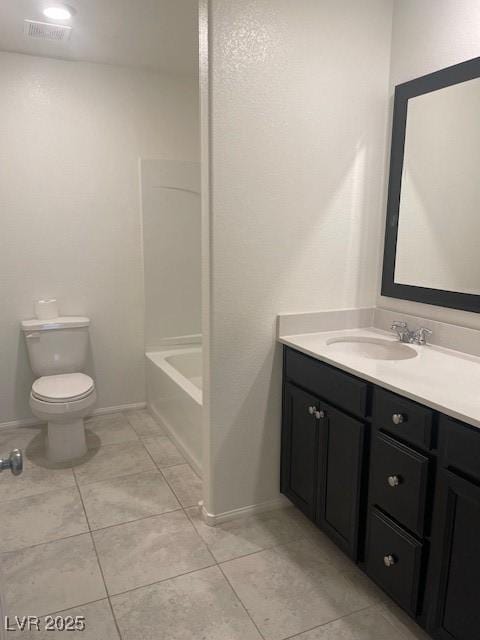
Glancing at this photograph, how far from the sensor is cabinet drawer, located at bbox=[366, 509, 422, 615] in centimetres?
161

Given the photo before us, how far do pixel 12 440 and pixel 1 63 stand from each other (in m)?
2.34

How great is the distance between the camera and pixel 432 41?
2.06 metres

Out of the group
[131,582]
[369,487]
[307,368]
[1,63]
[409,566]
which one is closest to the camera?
A: [409,566]

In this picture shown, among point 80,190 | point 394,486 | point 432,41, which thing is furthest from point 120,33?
point 394,486

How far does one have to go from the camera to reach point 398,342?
2199 millimetres

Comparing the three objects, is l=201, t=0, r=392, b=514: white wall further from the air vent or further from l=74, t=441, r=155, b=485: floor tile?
the air vent

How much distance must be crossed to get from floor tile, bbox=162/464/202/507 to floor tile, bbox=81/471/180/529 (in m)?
0.04

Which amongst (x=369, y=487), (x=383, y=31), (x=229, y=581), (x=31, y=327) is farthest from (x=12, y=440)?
(x=383, y=31)

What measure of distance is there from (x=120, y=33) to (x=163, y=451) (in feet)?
7.96

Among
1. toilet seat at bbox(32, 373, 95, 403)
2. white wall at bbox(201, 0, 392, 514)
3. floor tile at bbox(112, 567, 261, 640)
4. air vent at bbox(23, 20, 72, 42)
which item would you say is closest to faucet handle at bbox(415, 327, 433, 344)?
white wall at bbox(201, 0, 392, 514)

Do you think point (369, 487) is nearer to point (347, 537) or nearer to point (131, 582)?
point (347, 537)

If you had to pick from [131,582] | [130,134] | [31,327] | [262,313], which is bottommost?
[131,582]

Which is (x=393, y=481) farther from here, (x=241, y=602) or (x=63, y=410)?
(x=63, y=410)

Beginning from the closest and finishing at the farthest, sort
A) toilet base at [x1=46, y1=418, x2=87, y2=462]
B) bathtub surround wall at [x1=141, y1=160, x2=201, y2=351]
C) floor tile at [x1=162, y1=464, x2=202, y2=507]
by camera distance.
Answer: floor tile at [x1=162, y1=464, x2=202, y2=507]
toilet base at [x1=46, y1=418, x2=87, y2=462]
bathtub surround wall at [x1=141, y1=160, x2=201, y2=351]
